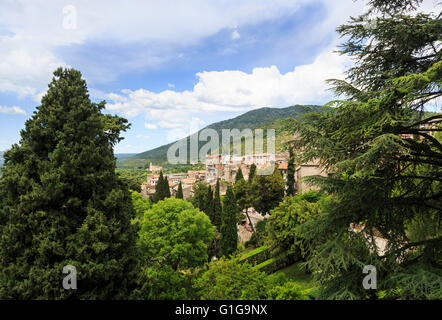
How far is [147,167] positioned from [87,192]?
12115 centimetres

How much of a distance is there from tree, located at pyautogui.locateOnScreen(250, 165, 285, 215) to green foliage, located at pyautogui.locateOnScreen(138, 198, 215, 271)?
11.8 metres

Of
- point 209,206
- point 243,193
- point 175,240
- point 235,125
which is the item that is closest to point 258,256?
point 175,240

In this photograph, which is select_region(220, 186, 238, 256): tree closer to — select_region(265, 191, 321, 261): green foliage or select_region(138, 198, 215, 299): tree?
select_region(265, 191, 321, 261): green foliage

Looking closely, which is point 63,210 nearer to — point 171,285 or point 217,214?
point 171,285

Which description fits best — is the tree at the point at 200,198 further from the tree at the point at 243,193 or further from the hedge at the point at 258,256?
the hedge at the point at 258,256

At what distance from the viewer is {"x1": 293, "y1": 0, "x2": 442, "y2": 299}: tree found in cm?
394

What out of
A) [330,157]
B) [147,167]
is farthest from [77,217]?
[147,167]

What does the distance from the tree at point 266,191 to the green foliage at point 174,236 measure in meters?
11.8

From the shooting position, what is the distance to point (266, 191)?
27.2m

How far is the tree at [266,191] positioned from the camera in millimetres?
27078

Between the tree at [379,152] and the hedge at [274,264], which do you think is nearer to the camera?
the tree at [379,152]

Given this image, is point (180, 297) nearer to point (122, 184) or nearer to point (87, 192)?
point (122, 184)

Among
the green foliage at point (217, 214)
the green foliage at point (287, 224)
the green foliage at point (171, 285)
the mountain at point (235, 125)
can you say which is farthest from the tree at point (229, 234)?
the mountain at point (235, 125)

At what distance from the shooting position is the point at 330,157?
4.59 m
